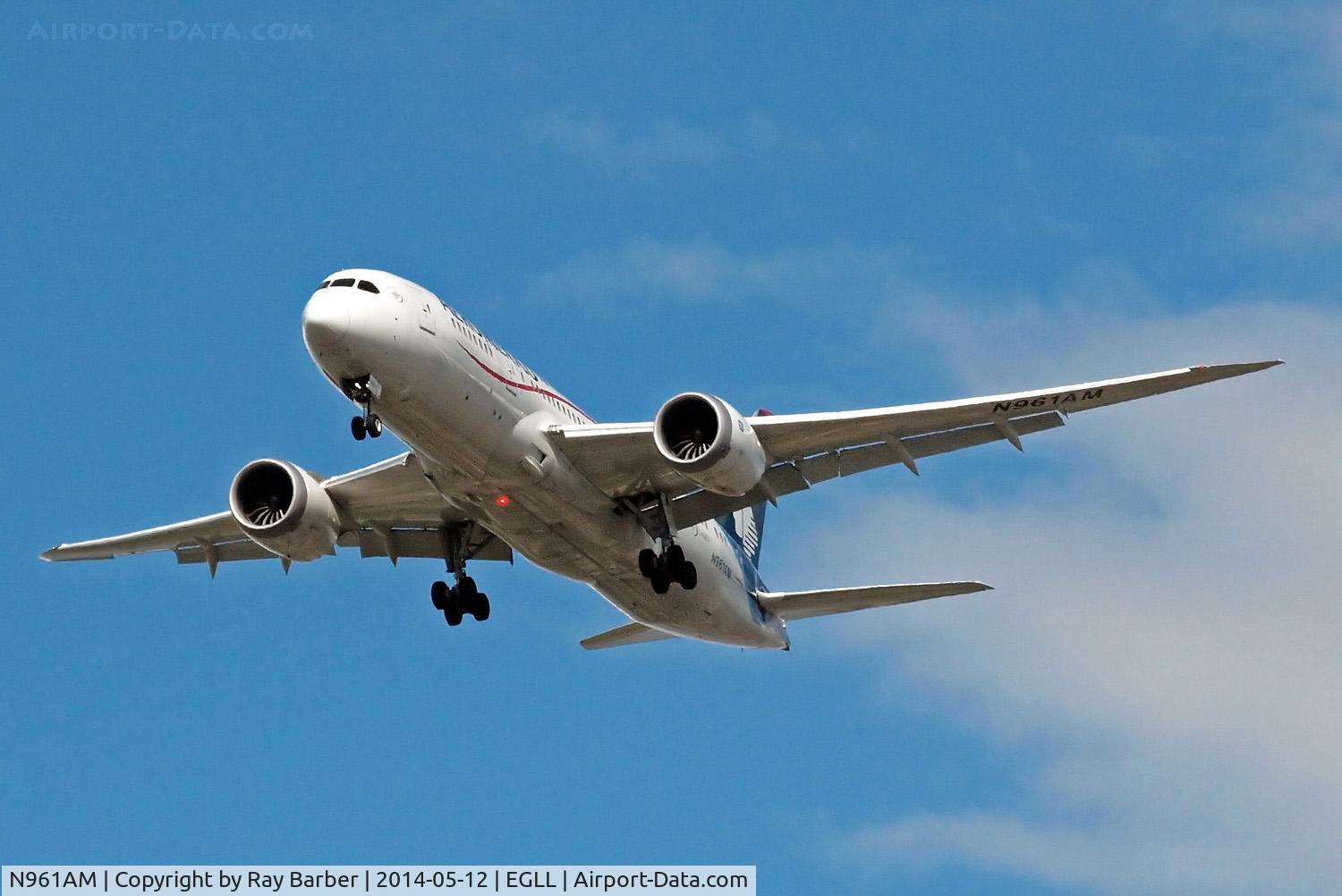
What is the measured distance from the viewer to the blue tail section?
37500mm

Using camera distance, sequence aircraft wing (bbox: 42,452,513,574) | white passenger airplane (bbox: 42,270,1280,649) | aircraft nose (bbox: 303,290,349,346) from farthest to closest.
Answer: aircraft wing (bbox: 42,452,513,574), white passenger airplane (bbox: 42,270,1280,649), aircraft nose (bbox: 303,290,349,346)

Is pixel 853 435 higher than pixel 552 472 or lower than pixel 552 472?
higher

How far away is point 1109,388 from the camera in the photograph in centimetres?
2880

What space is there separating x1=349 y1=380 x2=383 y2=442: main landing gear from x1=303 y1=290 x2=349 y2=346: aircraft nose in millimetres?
839

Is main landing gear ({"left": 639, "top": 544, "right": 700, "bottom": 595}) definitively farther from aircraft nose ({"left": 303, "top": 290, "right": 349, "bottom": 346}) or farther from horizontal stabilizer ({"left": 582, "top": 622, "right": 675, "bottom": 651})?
aircraft nose ({"left": 303, "top": 290, "right": 349, "bottom": 346})

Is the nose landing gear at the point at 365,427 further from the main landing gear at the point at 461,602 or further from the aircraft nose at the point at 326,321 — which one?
the main landing gear at the point at 461,602

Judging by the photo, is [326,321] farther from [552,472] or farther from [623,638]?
[623,638]

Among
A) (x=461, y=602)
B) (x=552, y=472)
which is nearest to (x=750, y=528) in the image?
(x=461, y=602)

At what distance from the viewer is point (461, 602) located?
34.0 meters

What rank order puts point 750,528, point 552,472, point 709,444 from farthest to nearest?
1. point 750,528
2. point 552,472
3. point 709,444

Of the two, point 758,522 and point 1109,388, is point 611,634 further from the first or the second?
point 1109,388

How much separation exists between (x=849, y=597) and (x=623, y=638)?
4.97m

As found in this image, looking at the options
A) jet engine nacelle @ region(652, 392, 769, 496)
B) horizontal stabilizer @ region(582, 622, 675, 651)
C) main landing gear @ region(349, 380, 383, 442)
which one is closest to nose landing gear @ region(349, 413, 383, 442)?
main landing gear @ region(349, 380, 383, 442)

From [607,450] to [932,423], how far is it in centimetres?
523
